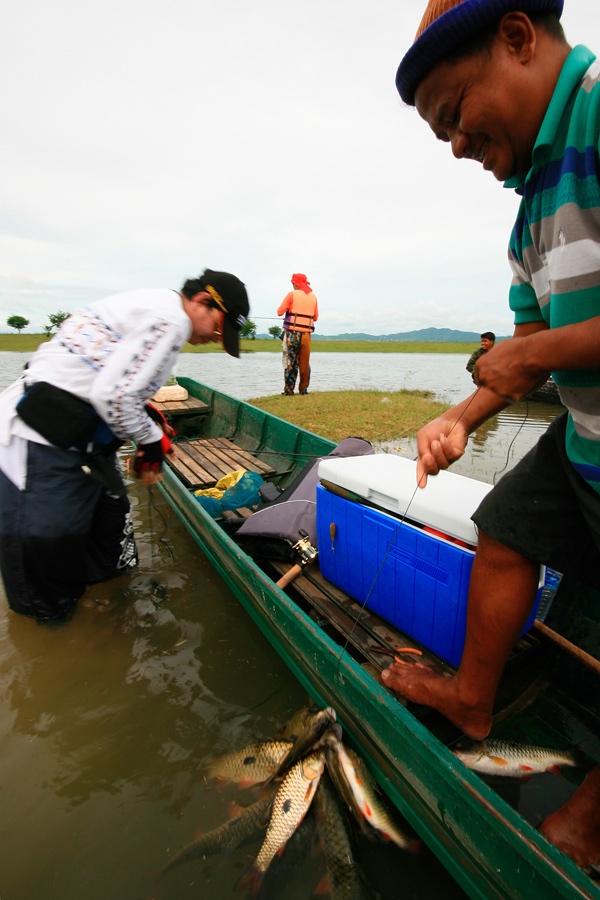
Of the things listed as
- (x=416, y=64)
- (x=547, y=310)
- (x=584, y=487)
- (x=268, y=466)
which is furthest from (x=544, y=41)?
(x=268, y=466)

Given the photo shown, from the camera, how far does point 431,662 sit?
2.25 m

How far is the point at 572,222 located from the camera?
1176 mm

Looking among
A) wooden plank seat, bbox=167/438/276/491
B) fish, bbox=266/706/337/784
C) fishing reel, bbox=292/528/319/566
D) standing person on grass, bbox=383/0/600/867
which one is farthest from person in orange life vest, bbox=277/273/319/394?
fish, bbox=266/706/337/784

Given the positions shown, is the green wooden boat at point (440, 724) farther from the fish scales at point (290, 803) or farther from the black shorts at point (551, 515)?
the black shorts at point (551, 515)

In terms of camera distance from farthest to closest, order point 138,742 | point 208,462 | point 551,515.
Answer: point 208,462 → point 138,742 → point 551,515

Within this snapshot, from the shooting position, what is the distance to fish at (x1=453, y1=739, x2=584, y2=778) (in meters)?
1.96

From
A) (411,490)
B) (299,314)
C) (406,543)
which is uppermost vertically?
(299,314)

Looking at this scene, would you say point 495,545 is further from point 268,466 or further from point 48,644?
point 268,466

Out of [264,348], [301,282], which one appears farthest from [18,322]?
[301,282]

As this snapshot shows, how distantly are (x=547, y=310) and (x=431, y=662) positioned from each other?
1.75 m

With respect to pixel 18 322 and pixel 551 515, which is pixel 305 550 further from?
pixel 18 322

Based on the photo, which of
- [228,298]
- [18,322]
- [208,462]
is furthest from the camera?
[18,322]

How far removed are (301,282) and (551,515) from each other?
1108cm

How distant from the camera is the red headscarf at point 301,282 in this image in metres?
11.5
